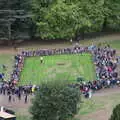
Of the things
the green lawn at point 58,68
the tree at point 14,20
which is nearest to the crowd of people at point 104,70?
the green lawn at point 58,68

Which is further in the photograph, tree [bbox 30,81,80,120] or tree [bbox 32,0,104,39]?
tree [bbox 32,0,104,39]

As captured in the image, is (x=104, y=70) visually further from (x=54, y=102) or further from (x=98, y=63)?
(x=54, y=102)

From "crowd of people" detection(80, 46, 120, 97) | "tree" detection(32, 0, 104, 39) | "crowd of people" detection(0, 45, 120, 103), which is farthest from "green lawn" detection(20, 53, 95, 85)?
"tree" detection(32, 0, 104, 39)

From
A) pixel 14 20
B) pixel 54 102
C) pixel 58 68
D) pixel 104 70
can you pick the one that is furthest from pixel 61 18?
pixel 54 102

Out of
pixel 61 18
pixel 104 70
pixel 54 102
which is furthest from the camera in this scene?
pixel 61 18

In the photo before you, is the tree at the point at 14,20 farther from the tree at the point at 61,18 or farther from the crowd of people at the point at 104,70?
the crowd of people at the point at 104,70

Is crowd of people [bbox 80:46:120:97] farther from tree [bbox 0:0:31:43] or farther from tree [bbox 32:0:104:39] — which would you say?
tree [bbox 0:0:31:43]

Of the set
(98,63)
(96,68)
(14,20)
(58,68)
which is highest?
(14,20)
